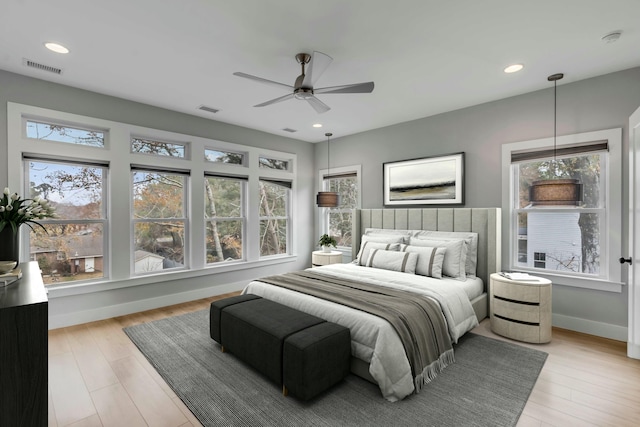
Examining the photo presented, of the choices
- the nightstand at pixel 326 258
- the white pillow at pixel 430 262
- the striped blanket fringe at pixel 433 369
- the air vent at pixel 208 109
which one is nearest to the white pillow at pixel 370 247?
the white pillow at pixel 430 262

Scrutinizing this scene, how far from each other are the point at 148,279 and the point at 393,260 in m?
3.38

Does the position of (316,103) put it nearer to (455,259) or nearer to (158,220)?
(455,259)

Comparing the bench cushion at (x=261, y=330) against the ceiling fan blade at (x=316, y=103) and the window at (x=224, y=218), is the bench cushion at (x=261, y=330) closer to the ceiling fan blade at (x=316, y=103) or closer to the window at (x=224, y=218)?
the ceiling fan blade at (x=316, y=103)

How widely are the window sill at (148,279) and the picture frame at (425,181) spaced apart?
2.54m

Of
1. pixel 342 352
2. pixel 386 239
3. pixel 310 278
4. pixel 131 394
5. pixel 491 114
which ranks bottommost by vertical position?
pixel 131 394

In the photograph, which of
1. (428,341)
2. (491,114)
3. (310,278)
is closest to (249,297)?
(310,278)

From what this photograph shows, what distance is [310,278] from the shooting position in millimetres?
3670

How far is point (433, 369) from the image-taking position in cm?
254

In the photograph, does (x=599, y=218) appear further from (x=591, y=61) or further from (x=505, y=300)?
(x=591, y=61)

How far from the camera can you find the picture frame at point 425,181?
4422 millimetres

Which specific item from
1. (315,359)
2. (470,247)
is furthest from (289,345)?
(470,247)

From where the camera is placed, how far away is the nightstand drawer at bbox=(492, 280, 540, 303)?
3.16 metres

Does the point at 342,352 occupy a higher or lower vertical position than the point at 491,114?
lower

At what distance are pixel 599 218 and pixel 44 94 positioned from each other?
21.0ft
